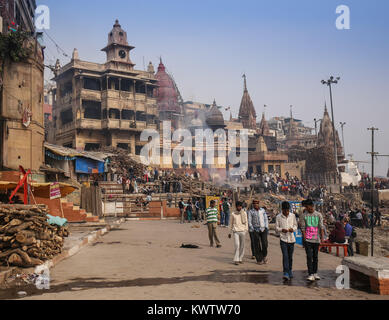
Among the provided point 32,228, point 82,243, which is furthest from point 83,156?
point 32,228

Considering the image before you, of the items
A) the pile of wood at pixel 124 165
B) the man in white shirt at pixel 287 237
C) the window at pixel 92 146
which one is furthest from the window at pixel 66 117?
the man in white shirt at pixel 287 237

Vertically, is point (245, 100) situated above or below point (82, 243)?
above

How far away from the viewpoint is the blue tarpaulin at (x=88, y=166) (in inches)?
1116

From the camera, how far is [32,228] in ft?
27.7

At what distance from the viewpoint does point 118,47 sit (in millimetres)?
46000

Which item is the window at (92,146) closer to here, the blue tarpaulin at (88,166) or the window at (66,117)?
the window at (66,117)

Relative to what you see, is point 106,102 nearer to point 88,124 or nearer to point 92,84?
point 88,124

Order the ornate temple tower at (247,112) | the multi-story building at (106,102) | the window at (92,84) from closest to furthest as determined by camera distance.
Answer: the multi-story building at (106,102) → the window at (92,84) → the ornate temple tower at (247,112)

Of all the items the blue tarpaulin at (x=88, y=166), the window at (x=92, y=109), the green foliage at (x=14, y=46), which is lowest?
the blue tarpaulin at (x=88, y=166)

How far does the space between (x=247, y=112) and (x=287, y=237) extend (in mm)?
70727

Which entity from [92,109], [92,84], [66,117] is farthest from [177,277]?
[66,117]
